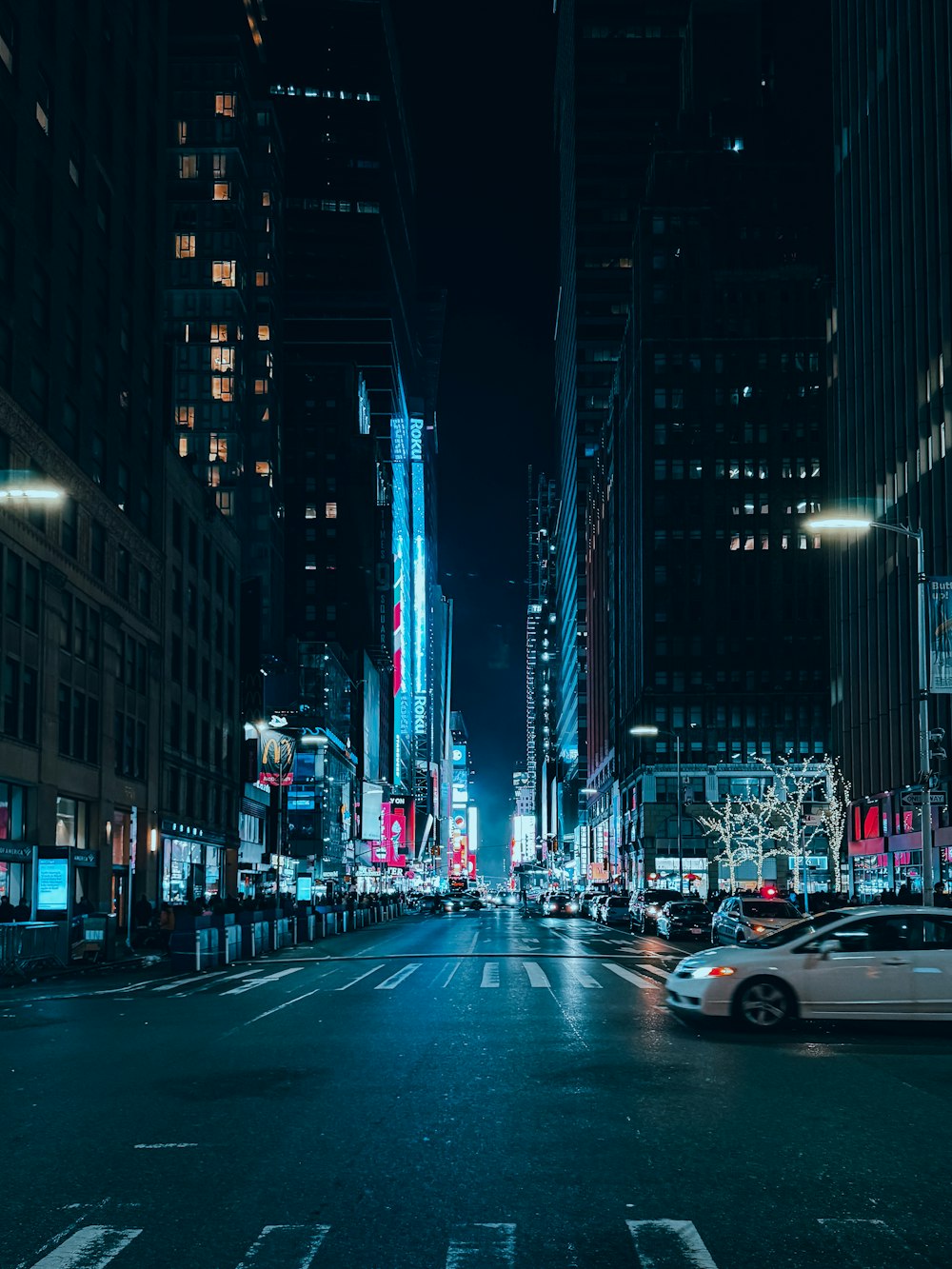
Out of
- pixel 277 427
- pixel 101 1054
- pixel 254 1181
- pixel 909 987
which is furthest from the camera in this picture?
pixel 277 427

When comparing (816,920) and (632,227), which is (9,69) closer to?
(816,920)

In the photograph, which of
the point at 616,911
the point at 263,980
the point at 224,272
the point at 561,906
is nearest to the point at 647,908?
the point at 616,911

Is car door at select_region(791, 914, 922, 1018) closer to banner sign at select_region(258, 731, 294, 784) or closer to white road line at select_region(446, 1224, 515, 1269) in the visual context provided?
white road line at select_region(446, 1224, 515, 1269)

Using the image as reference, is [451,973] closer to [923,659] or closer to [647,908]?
[923,659]

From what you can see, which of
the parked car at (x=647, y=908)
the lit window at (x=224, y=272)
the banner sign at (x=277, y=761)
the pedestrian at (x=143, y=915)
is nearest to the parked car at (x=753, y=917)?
the parked car at (x=647, y=908)

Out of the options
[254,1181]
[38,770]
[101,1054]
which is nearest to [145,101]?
[38,770]

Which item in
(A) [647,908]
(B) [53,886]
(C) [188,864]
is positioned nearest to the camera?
(B) [53,886]

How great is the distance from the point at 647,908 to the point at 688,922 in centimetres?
718

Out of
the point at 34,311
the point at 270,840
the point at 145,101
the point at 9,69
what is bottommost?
the point at 270,840

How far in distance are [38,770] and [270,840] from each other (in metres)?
65.4

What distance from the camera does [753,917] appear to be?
1414 inches

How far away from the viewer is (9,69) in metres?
43.5

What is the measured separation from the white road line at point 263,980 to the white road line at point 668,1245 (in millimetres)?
17771

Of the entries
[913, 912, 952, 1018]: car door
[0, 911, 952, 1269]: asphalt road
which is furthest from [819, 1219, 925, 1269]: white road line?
[913, 912, 952, 1018]: car door
